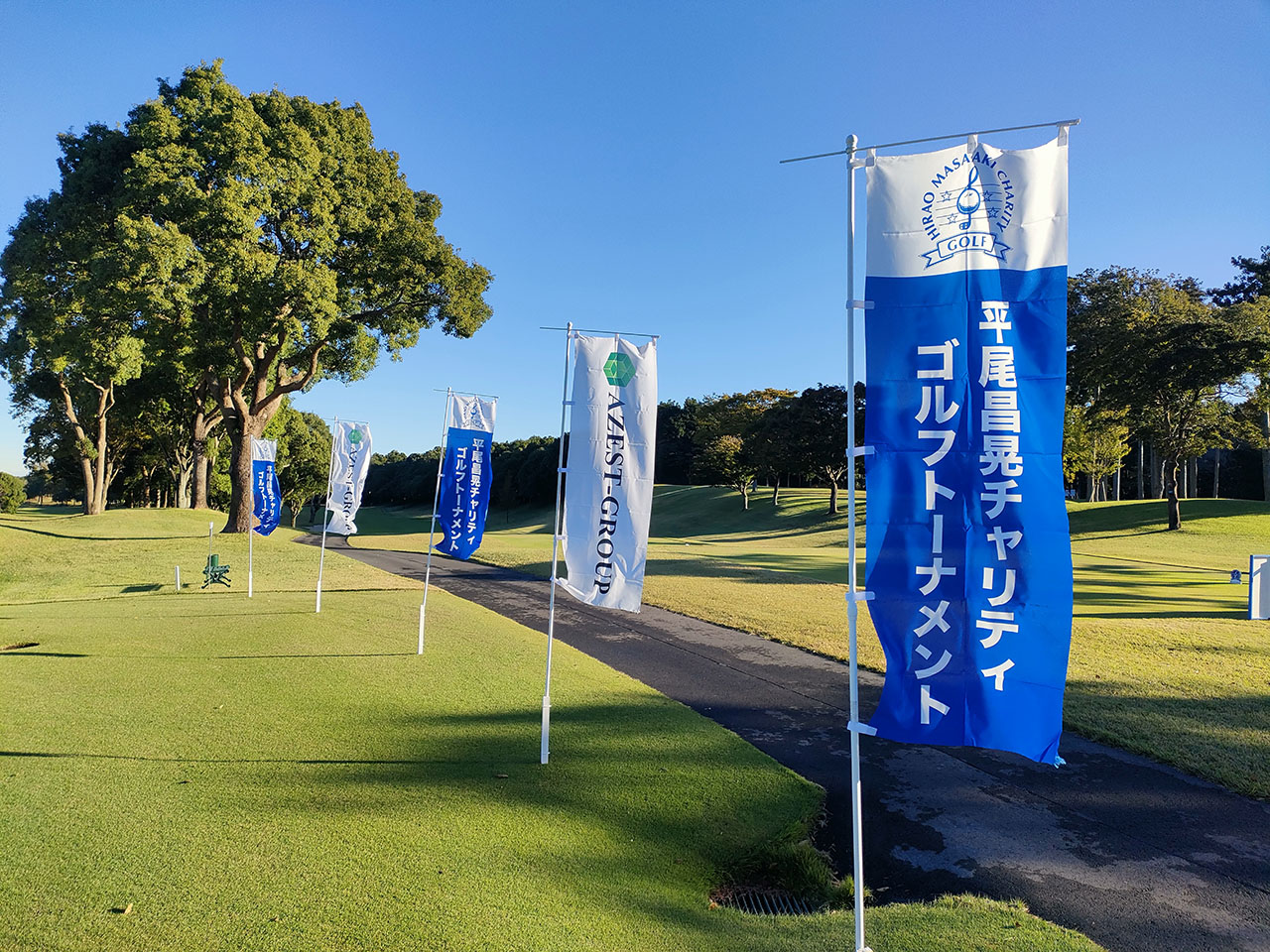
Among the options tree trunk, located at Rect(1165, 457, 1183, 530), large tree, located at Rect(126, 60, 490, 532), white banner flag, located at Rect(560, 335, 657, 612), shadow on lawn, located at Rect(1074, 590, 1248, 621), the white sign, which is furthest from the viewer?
tree trunk, located at Rect(1165, 457, 1183, 530)

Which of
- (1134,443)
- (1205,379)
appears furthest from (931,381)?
(1134,443)

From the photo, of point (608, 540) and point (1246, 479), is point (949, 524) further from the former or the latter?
point (1246, 479)

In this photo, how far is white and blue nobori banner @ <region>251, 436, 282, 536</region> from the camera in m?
20.5

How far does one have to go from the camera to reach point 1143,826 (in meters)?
5.82

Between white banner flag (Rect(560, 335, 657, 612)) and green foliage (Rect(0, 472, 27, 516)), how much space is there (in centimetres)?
6840

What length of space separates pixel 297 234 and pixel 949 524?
84.2 ft

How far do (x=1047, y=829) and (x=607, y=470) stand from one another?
4822mm

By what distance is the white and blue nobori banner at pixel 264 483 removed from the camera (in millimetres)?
20516

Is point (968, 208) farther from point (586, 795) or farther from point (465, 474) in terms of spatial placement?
point (465, 474)

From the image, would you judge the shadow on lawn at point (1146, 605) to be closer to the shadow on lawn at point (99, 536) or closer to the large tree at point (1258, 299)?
the large tree at point (1258, 299)

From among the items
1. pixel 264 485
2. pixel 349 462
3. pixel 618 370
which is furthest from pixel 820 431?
pixel 618 370

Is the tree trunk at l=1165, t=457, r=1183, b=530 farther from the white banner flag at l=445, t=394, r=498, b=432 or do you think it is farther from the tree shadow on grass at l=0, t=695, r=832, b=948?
the tree shadow on grass at l=0, t=695, r=832, b=948

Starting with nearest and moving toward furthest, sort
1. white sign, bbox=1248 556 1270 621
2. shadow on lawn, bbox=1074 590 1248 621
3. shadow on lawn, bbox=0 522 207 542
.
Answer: white sign, bbox=1248 556 1270 621 → shadow on lawn, bbox=1074 590 1248 621 → shadow on lawn, bbox=0 522 207 542

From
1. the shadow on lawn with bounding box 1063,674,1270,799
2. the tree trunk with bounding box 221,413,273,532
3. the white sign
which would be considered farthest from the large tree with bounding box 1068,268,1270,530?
the tree trunk with bounding box 221,413,273,532
